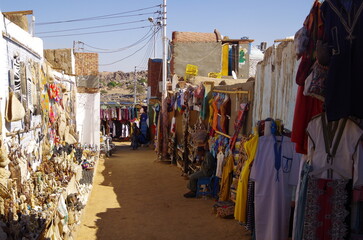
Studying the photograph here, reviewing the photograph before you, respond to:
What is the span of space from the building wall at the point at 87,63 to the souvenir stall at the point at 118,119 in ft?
16.2

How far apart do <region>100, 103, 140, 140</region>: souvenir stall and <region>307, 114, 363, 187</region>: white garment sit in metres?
18.4

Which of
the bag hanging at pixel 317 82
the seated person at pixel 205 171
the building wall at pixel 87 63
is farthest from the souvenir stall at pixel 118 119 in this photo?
the bag hanging at pixel 317 82

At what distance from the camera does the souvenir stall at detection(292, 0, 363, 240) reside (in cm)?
250

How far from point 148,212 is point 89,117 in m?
8.40

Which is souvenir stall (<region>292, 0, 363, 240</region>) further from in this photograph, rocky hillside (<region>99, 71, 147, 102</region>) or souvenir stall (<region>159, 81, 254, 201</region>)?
rocky hillside (<region>99, 71, 147, 102</region>)

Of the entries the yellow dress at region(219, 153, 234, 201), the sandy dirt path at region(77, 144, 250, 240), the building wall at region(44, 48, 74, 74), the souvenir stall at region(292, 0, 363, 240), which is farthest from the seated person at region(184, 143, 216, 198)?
the building wall at region(44, 48, 74, 74)

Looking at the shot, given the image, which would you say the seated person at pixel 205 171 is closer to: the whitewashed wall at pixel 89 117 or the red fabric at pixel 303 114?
the red fabric at pixel 303 114

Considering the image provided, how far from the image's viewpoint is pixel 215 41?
18.2 meters

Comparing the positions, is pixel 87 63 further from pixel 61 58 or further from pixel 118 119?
pixel 118 119

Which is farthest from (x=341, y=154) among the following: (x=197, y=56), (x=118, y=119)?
(x=118, y=119)

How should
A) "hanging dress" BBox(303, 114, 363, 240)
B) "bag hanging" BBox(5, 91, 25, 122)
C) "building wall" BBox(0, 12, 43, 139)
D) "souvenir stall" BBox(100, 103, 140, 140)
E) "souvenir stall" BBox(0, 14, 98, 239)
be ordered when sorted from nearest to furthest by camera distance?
"hanging dress" BBox(303, 114, 363, 240) < "souvenir stall" BBox(0, 14, 98, 239) < "building wall" BBox(0, 12, 43, 139) < "bag hanging" BBox(5, 91, 25, 122) < "souvenir stall" BBox(100, 103, 140, 140)

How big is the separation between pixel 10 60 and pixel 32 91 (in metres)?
0.98

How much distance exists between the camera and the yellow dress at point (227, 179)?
273 inches

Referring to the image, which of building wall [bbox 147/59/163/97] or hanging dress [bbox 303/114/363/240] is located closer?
hanging dress [bbox 303/114/363/240]
